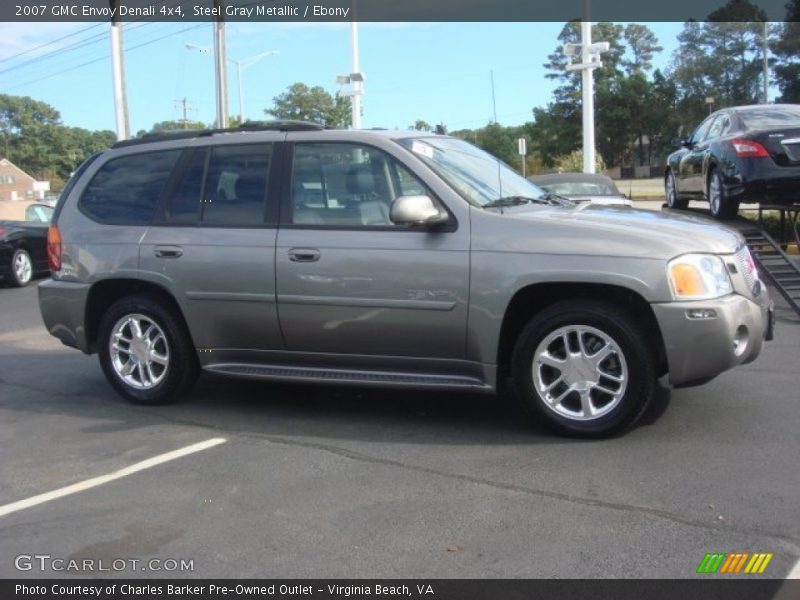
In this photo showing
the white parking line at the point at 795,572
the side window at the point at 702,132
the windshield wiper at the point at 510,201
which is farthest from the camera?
the side window at the point at 702,132

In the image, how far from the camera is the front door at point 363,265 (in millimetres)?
4707

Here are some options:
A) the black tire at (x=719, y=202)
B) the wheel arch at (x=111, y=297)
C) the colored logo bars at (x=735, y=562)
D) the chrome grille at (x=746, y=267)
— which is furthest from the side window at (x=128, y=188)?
the black tire at (x=719, y=202)

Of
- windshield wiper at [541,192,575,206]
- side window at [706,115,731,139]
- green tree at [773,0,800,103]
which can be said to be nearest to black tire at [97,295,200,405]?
windshield wiper at [541,192,575,206]

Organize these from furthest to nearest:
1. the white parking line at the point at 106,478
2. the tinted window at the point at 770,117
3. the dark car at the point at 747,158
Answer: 1. the tinted window at the point at 770,117
2. the dark car at the point at 747,158
3. the white parking line at the point at 106,478

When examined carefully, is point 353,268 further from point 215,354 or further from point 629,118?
point 629,118

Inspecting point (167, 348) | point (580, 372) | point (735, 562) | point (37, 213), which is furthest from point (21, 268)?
point (735, 562)

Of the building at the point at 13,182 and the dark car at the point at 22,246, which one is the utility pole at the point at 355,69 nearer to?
the dark car at the point at 22,246

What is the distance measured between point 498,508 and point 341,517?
74cm

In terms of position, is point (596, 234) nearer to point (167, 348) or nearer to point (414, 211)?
point (414, 211)

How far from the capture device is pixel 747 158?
8.50m

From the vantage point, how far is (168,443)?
492 cm

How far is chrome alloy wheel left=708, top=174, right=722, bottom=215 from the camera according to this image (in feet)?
30.3

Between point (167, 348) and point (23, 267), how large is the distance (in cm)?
1011

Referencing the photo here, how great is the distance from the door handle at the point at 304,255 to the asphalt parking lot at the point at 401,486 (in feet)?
3.58
